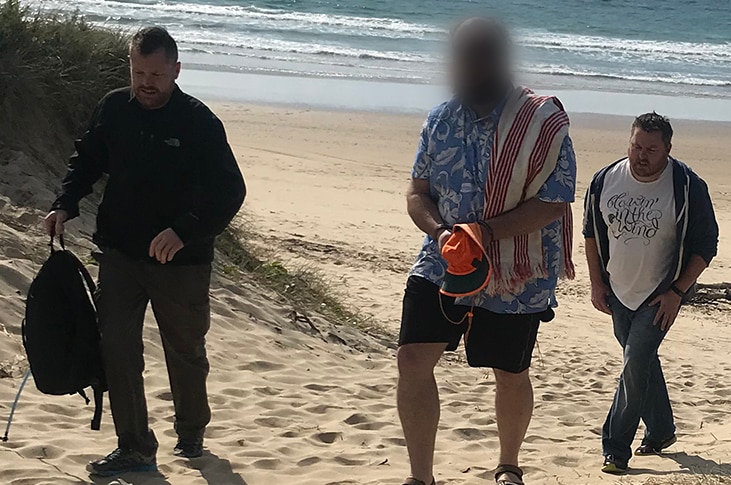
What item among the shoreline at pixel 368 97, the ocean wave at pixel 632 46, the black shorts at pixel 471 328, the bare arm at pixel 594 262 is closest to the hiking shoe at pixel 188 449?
the black shorts at pixel 471 328

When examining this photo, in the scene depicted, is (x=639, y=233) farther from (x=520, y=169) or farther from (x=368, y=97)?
(x=368, y=97)

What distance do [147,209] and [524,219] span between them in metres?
1.52

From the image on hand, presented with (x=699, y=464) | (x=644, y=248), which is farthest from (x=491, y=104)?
(x=699, y=464)

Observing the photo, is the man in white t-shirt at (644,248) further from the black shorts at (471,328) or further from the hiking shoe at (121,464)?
the hiking shoe at (121,464)

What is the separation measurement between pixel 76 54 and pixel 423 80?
60.4ft

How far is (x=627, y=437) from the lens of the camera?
525 cm

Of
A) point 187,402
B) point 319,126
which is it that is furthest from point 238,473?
point 319,126

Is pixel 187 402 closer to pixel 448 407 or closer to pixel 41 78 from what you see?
pixel 448 407

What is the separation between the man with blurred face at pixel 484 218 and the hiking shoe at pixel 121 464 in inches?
45.4

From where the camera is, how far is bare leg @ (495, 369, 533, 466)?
4.29m

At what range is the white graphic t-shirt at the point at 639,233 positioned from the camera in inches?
204

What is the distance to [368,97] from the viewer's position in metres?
23.7

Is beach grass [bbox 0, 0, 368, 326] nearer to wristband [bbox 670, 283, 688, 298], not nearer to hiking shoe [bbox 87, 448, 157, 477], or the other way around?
wristband [bbox 670, 283, 688, 298]

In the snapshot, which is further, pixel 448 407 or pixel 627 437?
pixel 448 407
